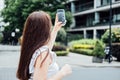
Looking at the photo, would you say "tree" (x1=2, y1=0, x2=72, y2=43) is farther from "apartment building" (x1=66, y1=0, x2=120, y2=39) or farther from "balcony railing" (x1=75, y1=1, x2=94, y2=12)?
"balcony railing" (x1=75, y1=1, x2=94, y2=12)

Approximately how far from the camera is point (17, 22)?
66875mm

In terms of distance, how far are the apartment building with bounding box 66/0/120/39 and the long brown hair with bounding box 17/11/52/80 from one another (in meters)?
50.3

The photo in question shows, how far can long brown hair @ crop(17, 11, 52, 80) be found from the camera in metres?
4.25

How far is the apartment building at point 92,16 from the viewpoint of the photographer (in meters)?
58.5

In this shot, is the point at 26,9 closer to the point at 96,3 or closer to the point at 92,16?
the point at 96,3

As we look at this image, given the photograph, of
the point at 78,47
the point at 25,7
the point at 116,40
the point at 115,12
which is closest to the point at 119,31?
the point at 116,40

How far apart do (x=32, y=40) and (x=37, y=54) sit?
0.16 m

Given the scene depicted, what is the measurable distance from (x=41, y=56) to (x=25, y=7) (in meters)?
60.5

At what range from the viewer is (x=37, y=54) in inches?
165

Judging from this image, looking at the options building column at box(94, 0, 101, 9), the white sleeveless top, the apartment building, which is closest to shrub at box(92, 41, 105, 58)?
the apartment building

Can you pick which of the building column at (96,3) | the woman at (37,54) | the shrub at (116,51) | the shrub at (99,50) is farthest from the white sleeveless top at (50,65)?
the building column at (96,3)

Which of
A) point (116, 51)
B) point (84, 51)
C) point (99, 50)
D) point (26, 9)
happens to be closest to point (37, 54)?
point (99, 50)

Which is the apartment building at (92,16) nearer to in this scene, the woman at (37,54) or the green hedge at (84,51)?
the green hedge at (84,51)

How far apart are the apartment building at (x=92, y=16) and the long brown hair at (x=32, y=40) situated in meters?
50.3
